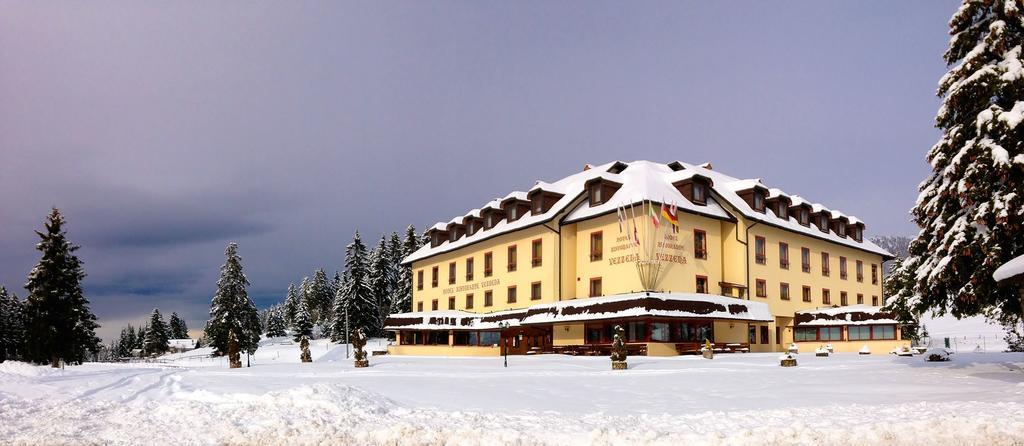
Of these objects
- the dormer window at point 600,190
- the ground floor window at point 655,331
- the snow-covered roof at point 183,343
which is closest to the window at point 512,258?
the dormer window at point 600,190

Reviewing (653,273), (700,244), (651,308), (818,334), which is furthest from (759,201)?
(651,308)

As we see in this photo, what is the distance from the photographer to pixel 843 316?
50438 millimetres

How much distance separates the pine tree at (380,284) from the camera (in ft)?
279

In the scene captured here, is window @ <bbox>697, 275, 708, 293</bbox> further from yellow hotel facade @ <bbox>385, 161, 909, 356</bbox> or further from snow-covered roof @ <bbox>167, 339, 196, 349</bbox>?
snow-covered roof @ <bbox>167, 339, 196, 349</bbox>

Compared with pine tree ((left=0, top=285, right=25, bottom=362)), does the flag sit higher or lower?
higher

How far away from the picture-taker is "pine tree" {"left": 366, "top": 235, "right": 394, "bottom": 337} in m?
85.1

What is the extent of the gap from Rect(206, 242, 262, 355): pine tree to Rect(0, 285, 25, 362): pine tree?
1746 cm

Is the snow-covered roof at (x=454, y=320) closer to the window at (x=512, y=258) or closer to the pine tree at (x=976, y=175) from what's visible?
the window at (x=512, y=258)

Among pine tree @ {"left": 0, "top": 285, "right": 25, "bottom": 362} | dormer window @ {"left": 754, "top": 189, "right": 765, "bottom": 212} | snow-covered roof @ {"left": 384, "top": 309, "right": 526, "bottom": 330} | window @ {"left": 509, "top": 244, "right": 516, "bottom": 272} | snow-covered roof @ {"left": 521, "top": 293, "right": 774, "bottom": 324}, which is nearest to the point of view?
snow-covered roof @ {"left": 521, "top": 293, "right": 774, "bottom": 324}

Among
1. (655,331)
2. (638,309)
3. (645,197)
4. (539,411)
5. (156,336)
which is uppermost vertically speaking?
(645,197)

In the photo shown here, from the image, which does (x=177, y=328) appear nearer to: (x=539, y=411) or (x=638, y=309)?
(x=638, y=309)

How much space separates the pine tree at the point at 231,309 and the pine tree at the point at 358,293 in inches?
415

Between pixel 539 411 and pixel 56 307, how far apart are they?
165 feet

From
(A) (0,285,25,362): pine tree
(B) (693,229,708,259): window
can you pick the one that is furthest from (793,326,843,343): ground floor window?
(A) (0,285,25,362): pine tree
